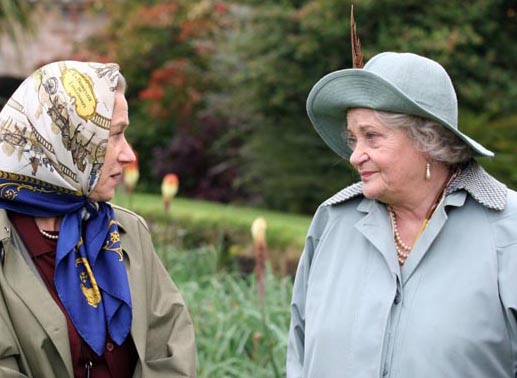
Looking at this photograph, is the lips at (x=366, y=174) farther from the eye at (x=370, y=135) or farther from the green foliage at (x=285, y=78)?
the green foliage at (x=285, y=78)

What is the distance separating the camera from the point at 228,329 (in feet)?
17.6

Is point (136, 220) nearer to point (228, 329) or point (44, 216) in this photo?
point (44, 216)

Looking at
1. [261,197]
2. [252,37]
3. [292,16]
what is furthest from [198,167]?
[292,16]

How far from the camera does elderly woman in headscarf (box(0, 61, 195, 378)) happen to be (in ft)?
9.83

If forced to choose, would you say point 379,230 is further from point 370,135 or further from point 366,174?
point 370,135

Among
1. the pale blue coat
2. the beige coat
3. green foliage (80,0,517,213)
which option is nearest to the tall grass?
the beige coat

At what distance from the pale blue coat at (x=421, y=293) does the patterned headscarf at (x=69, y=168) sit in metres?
0.64

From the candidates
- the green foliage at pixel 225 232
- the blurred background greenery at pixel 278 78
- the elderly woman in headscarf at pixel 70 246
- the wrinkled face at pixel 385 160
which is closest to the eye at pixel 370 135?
the wrinkled face at pixel 385 160

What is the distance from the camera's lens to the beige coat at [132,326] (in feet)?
9.75

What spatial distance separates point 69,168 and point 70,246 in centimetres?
24

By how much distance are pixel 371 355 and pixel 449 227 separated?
17.8 inches

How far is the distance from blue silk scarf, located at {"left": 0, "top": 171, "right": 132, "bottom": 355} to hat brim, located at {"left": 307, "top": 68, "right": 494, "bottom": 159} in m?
0.78

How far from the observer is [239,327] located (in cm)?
535

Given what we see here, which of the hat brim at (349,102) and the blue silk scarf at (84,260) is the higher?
the hat brim at (349,102)
